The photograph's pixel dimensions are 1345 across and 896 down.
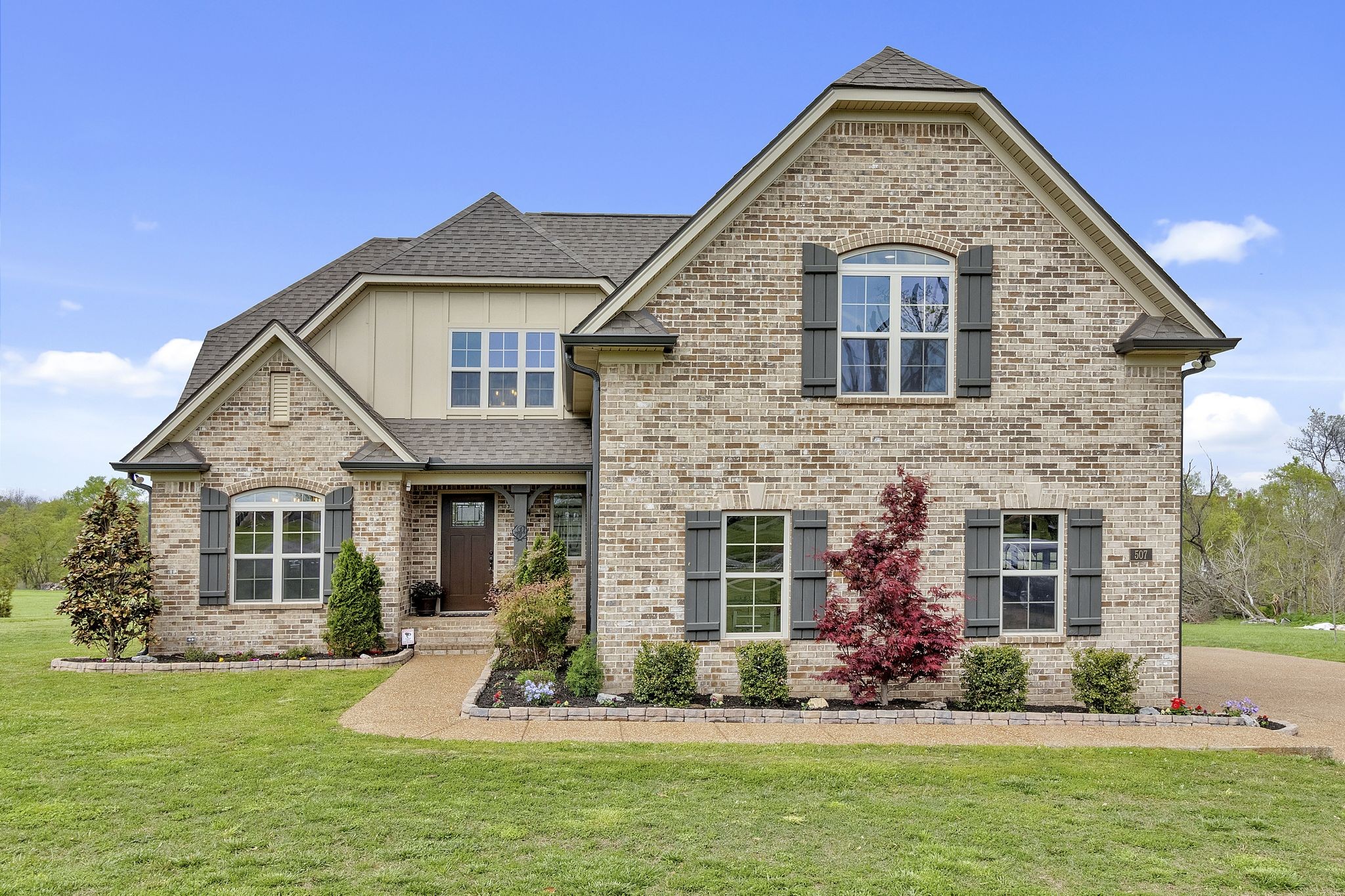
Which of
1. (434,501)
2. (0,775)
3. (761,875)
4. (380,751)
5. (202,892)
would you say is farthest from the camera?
(434,501)

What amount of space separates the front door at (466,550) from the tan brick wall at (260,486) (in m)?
1.56

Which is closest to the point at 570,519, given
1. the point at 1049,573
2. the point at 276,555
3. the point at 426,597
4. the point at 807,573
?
the point at 426,597

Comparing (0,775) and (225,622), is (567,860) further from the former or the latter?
(225,622)

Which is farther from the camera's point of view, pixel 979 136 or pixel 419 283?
pixel 419 283

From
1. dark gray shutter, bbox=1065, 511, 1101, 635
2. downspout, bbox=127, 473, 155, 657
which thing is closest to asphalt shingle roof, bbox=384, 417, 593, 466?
downspout, bbox=127, 473, 155, 657

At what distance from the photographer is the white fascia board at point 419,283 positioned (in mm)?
15547

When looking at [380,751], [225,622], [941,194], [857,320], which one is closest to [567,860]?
[380,751]

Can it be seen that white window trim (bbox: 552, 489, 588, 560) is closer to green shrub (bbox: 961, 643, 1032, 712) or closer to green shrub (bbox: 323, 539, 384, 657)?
green shrub (bbox: 323, 539, 384, 657)

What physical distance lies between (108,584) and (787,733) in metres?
11.3

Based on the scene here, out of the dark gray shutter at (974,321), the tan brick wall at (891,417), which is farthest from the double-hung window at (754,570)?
the dark gray shutter at (974,321)

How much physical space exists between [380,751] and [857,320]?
7.61 m

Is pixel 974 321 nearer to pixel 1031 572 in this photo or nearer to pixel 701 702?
pixel 1031 572

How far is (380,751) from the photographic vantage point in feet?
25.9

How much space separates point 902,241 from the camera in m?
10.6
